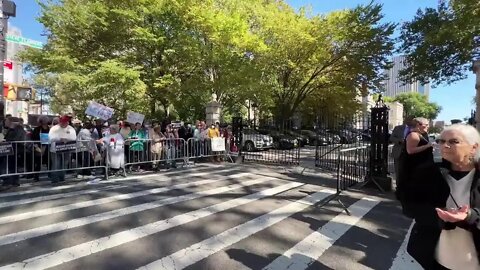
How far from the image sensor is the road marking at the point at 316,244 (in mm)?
4664

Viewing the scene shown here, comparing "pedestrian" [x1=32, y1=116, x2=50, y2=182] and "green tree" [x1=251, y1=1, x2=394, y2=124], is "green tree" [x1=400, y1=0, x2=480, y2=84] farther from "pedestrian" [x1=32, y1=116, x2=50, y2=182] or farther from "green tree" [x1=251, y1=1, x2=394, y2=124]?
"pedestrian" [x1=32, y1=116, x2=50, y2=182]

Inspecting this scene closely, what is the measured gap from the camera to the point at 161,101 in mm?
25609

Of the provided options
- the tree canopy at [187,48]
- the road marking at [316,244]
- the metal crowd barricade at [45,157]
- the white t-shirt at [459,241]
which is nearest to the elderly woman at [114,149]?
the metal crowd barricade at [45,157]

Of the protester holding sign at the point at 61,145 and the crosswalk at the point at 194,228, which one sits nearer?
the crosswalk at the point at 194,228

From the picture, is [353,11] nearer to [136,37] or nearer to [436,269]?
[136,37]

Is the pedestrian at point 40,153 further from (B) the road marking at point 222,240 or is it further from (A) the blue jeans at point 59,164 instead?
(B) the road marking at point 222,240

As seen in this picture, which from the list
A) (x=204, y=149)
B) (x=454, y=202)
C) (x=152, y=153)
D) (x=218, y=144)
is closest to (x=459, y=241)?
(x=454, y=202)

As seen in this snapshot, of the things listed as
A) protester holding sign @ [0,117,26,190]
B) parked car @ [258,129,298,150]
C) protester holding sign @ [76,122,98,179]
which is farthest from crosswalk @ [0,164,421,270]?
parked car @ [258,129,298,150]

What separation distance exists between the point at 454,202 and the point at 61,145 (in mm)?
9167

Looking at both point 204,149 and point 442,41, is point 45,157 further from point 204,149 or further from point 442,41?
point 442,41

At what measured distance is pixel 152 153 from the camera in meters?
12.3

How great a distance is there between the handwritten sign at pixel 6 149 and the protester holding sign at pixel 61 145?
3.24ft

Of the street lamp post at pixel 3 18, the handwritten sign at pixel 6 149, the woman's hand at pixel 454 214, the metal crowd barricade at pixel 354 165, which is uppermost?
the street lamp post at pixel 3 18

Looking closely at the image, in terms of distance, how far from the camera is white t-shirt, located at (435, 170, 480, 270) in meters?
2.52
